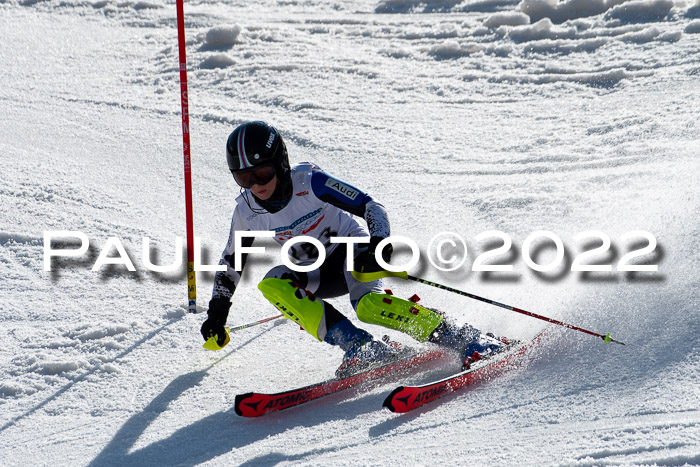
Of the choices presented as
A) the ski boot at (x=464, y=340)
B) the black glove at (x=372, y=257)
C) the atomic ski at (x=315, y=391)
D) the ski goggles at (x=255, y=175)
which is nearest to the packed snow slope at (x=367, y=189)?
the atomic ski at (x=315, y=391)

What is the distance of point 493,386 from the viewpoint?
358 cm

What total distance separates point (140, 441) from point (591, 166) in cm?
505

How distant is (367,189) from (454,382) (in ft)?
12.5

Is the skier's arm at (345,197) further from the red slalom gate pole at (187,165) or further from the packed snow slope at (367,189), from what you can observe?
the red slalom gate pole at (187,165)

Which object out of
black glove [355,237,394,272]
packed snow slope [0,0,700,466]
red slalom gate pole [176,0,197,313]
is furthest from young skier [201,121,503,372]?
red slalom gate pole [176,0,197,313]

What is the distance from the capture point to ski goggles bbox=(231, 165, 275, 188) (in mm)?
3887

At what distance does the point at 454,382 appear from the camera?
11.9ft

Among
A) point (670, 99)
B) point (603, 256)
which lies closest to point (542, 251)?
point (603, 256)

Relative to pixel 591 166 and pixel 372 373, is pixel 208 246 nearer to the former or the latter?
pixel 372 373

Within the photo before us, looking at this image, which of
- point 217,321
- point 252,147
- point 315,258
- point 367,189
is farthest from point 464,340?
point 367,189

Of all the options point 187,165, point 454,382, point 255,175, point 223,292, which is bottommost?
point 454,382

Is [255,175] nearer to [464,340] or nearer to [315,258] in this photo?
[315,258]

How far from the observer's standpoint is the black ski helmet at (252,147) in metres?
3.83

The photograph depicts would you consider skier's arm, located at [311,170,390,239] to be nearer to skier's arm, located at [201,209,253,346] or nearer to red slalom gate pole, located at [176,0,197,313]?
skier's arm, located at [201,209,253,346]
